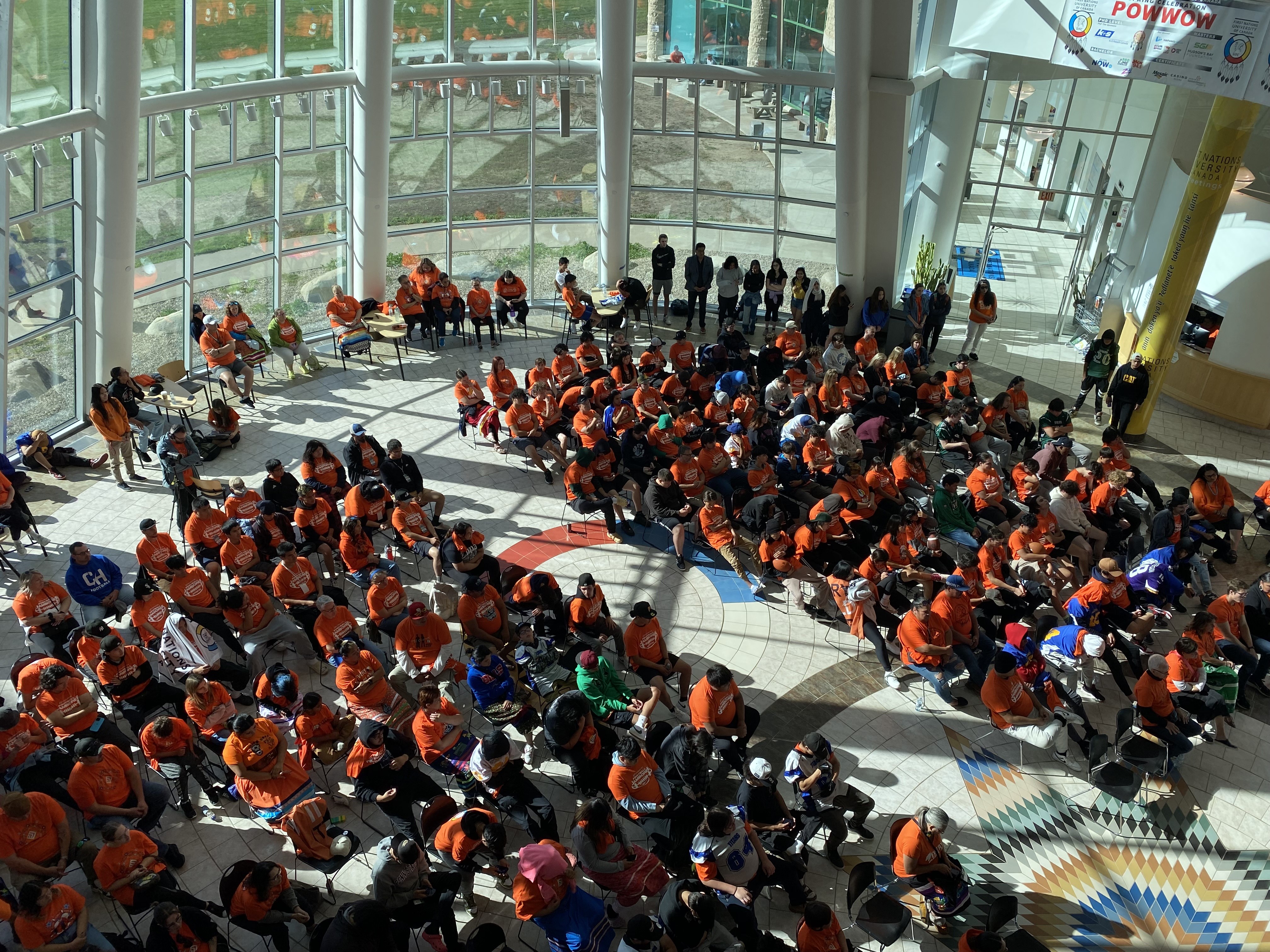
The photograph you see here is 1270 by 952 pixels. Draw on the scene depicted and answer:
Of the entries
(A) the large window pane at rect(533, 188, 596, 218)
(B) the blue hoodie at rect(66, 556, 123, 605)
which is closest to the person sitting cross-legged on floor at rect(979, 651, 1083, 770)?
(B) the blue hoodie at rect(66, 556, 123, 605)

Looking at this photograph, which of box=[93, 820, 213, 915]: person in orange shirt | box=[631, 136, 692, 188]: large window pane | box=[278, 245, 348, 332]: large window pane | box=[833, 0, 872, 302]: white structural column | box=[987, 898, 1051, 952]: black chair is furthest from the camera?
box=[631, 136, 692, 188]: large window pane

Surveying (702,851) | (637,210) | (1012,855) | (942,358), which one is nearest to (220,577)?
(702,851)

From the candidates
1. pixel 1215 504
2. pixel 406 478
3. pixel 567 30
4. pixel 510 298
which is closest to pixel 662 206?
pixel 567 30

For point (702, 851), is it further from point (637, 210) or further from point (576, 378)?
point (637, 210)

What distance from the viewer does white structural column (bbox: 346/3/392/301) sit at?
17438 millimetres

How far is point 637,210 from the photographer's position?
20.9 m

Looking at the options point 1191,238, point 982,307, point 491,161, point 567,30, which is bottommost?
point 982,307

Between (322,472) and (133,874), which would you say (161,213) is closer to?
(322,472)

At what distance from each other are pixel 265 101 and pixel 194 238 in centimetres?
259

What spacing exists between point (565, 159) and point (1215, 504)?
12818mm

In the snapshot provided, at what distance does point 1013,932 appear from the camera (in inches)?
337

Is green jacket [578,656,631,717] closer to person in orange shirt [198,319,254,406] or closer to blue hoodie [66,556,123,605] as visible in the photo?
blue hoodie [66,556,123,605]

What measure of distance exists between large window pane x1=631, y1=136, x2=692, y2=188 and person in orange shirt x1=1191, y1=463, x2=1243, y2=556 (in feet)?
36.2

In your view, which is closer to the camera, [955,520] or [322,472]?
[322,472]
